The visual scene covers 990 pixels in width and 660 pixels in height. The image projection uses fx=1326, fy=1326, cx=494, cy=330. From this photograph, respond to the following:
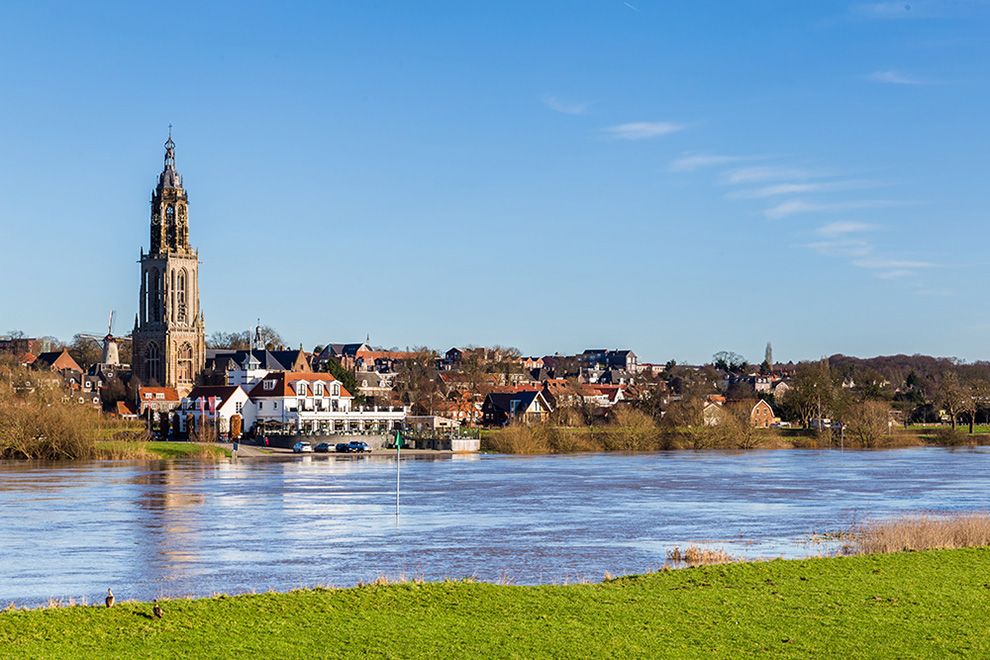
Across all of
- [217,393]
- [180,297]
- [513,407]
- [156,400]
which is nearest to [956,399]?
[513,407]

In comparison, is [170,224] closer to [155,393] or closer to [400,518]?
[155,393]

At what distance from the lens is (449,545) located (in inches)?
1294

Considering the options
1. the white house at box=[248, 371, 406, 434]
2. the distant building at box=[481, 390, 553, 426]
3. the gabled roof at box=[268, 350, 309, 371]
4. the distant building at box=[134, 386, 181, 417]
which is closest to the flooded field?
the white house at box=[248, 371, 406, 434]

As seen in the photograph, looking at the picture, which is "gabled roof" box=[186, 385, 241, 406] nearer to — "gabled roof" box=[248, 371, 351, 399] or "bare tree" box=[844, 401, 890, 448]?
"gabled roof" box=[248, 371, 351, 399]

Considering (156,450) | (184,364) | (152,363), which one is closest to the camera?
(156,450)

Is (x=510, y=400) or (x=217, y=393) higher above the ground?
(x=217, y=393)

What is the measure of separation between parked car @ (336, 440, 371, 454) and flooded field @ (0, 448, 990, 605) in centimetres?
2207

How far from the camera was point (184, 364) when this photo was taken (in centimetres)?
Result: 14738

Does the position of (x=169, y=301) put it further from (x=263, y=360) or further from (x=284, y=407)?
(x=284, y=407)

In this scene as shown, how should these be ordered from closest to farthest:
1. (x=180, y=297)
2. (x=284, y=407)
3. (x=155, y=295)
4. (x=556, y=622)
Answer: (x=556, y=622), (x=284, y=407), (x=155, y=295), (x=180, y=297)

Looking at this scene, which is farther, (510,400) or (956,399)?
Result: (510,400)

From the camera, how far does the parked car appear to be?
100431mm

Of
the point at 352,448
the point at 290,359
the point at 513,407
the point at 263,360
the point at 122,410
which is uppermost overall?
the point at 290,359

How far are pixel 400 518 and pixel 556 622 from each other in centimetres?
2353
